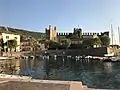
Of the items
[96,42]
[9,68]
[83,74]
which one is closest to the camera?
[83,74]

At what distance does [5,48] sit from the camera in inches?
3802

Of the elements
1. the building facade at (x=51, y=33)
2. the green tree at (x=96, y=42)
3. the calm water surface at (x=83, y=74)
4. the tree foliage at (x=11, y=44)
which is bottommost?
the calm water surface at (x=83, y=74)

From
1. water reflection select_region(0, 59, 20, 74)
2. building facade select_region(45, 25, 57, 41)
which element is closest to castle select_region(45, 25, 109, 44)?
building facade select_region(45, 25, 57, 41)

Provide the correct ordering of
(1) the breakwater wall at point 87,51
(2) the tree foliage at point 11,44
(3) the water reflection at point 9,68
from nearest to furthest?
(3) the water reflection at point 9,68 → (2) the tree foliage at point 11,44 → (1) the breakwater wall at point 87,51

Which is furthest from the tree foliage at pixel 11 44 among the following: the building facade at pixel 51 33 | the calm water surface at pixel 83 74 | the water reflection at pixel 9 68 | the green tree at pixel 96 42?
the building facade at pixel 51 33

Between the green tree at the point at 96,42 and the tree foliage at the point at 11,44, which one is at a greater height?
the green tree at the point at 96,42

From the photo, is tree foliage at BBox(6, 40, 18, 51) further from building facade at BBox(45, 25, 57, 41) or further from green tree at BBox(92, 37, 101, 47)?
building facade at BBox(45, 25, 57, 41)

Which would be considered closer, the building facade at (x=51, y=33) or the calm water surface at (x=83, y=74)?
the calm water surface at (x=83, y=74)

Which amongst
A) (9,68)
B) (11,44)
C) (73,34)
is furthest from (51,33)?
(9,68)

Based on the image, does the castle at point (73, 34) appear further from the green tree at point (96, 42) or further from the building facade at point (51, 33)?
the green tree at point (96, 42)

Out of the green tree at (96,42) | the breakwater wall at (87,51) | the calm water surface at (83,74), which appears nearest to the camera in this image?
the calm water surface at (83,74)

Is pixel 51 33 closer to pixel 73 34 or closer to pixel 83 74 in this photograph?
pixel 73 34

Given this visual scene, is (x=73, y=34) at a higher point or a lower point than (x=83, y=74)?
higher

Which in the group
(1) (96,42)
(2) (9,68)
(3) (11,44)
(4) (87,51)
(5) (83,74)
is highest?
(1) (96,42)
